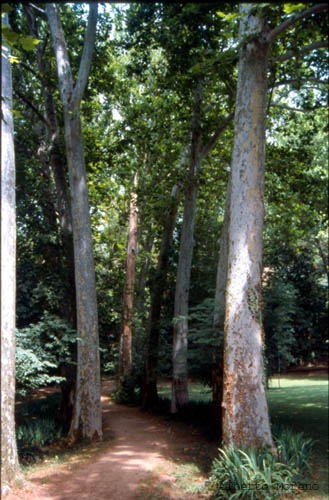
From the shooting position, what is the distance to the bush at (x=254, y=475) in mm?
6035

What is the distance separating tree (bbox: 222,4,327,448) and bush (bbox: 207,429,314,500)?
301 mm

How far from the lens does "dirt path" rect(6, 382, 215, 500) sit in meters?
6.67

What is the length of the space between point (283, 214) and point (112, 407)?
9.75 meters

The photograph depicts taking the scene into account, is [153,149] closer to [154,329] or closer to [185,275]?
[185,275]

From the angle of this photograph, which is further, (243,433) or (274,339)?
(274,339)

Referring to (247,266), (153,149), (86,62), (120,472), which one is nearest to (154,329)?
(153,149)

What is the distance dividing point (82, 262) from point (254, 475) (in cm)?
642

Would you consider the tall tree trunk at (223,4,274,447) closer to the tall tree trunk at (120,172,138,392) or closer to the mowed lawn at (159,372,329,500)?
the mowed lawn at (159,372,329,500)

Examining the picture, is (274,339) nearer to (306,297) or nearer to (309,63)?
(309,63)

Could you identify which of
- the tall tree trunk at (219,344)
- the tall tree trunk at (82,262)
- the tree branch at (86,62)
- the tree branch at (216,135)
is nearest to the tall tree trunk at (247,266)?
the tall tree trunk at (219,344)

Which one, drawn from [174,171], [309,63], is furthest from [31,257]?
[309,63]

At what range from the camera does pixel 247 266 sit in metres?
7.34

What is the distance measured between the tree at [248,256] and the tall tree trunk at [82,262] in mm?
4404

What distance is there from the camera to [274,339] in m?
13.8
